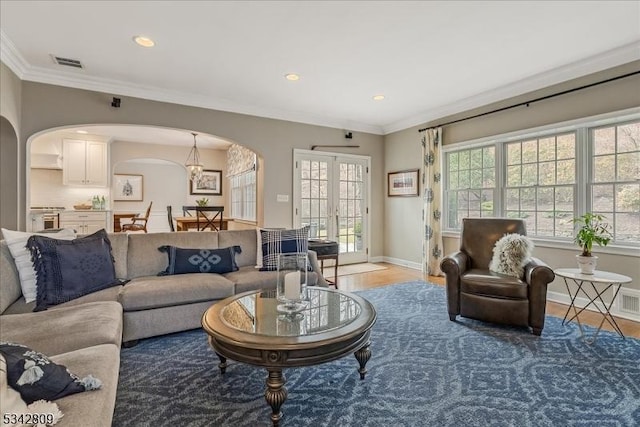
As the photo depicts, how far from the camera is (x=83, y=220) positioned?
5816 mm

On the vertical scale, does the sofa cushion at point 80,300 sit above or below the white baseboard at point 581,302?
above

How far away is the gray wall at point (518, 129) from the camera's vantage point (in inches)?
132

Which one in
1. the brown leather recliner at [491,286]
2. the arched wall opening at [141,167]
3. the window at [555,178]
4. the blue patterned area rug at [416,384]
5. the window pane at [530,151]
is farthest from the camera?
the arched wall opening at [141,167]

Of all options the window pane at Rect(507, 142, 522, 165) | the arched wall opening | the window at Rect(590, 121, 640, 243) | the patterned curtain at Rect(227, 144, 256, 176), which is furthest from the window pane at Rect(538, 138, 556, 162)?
the patterned curtain at Rect(227, 144, 256, 176)

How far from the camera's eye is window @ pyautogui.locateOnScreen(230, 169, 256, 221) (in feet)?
21.8

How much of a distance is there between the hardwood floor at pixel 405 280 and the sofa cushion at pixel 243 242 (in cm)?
150

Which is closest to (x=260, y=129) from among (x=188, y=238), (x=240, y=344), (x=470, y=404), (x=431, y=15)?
(x=188, y=238)

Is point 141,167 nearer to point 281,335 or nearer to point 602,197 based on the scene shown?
point 281,335

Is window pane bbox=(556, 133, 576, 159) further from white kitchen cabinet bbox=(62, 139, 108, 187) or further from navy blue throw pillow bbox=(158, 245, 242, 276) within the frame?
white kitchen cabinet bbox=(62, 139, 108, 187)

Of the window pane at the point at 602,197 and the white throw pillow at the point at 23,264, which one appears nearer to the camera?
the white throw pillow at the point at 23,264

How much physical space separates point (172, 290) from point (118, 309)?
1.64 ft

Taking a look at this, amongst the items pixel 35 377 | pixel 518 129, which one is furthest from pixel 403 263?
pixel 35 377

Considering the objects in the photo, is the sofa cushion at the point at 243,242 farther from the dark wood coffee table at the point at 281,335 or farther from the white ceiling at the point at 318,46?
the white ceiling at the point at 318,46

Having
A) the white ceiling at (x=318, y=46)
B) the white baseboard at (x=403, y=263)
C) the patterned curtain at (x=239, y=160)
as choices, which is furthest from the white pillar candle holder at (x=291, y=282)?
the patterned curtain at (x=239, y=160)
